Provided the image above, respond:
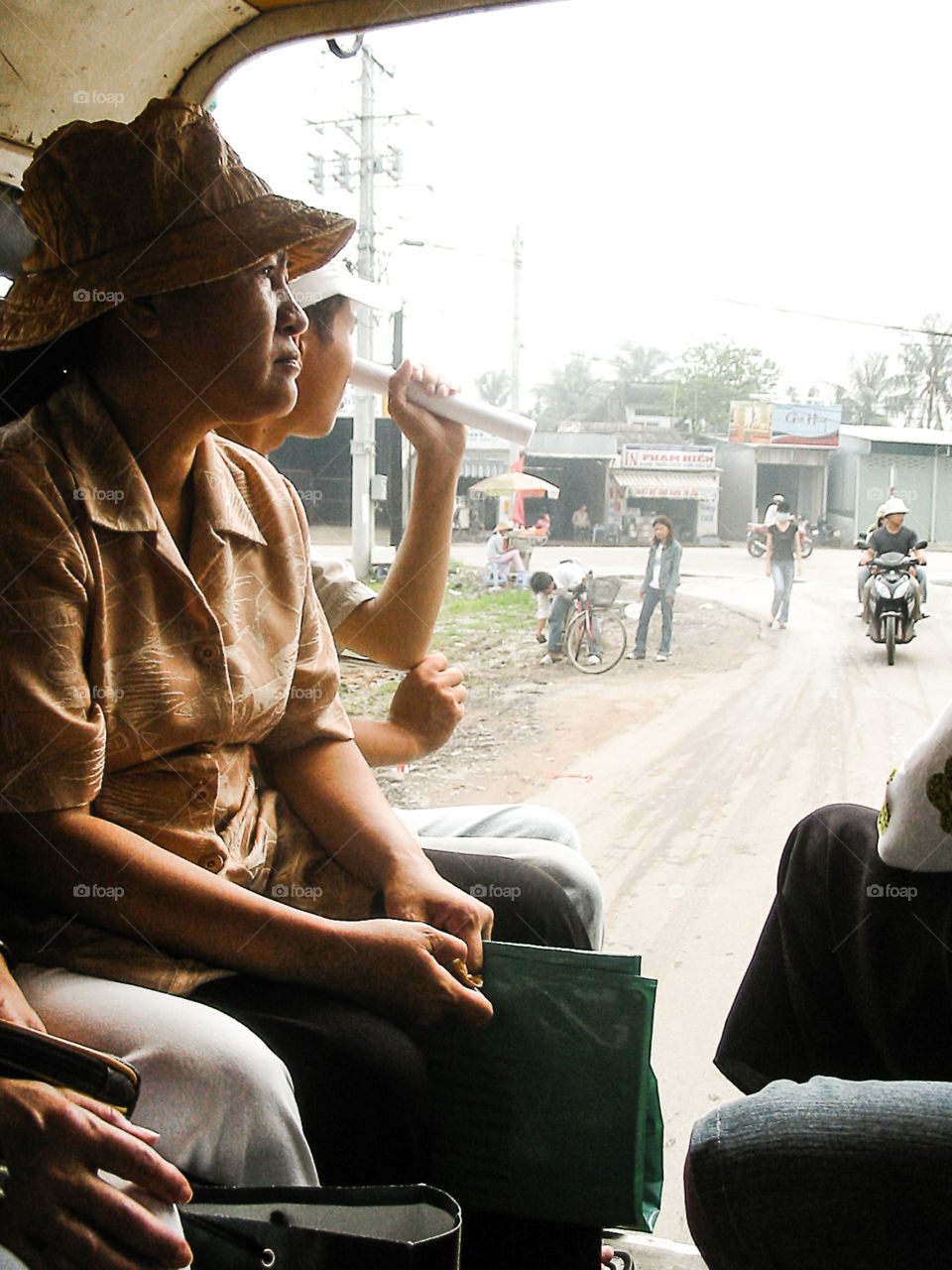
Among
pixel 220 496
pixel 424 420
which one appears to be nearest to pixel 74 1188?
pixel 220 496

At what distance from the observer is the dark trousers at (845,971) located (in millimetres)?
1229

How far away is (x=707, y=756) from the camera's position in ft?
6.46

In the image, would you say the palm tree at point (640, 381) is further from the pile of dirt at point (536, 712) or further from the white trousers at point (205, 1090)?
the white trousers at point (205, 1090)

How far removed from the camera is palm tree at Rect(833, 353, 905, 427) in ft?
5.80

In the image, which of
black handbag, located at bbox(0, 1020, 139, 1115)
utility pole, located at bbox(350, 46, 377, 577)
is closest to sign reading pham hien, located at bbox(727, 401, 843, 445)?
utility pole, located at bbox(350, 46, 377, 577)

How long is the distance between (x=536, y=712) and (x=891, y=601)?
2.05 ft

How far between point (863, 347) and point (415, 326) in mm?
718

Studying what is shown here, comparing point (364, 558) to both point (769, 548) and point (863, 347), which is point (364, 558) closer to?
point (769, 548)

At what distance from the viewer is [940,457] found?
1752 mm

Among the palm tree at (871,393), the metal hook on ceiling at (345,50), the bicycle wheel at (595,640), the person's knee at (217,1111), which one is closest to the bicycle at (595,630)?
the bicycle wheel at (595,640)

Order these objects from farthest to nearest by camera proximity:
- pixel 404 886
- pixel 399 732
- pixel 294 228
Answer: pixel 399 732 → pixel 404 886 → pixel 294 228

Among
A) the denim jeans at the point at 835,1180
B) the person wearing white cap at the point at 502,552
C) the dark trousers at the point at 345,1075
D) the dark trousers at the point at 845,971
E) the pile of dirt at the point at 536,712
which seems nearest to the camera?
the denim jeans at the point at 835,1180

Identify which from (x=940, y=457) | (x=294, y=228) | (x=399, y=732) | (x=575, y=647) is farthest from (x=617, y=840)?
(x=294, y=228)

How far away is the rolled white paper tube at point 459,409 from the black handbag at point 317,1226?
102 centimetres
